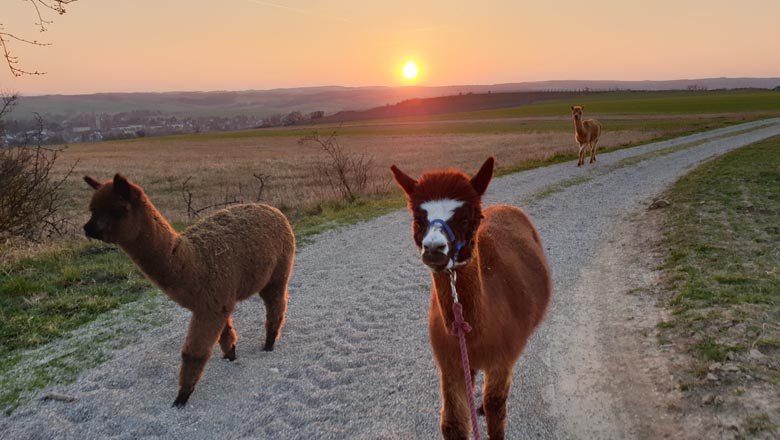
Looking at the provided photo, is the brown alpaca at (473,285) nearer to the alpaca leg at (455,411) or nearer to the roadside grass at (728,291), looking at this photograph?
the alpaca leg at (455,411)

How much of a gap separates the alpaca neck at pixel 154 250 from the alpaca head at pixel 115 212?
70mm

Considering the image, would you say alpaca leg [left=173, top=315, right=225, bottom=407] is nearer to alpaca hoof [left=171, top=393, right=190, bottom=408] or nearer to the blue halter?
alpaca hoof [left=171, top=393, right=190, bottom=408]

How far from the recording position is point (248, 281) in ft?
17.0

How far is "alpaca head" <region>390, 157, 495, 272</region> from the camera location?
249 cm

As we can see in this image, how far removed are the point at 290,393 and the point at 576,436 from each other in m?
2.48

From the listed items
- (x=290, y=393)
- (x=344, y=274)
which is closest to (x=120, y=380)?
(x=290, y=393)

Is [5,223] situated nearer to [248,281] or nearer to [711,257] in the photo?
[248,281]

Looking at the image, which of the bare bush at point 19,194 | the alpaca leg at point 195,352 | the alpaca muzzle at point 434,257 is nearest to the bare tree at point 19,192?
the bare bush at point 19,194

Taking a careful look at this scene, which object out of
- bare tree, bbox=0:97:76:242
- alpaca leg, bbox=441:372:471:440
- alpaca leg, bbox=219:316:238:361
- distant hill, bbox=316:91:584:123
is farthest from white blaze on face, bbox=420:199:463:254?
distant hill, bbox=316:91:584:123

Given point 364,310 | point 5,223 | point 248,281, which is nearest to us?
point 248,281

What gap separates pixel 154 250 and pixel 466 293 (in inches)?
119

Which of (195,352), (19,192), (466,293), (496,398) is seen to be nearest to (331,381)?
(195,352)

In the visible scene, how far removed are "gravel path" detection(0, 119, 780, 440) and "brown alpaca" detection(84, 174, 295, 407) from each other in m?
0.39

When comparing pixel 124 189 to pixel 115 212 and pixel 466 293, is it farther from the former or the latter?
pixel 466 293
